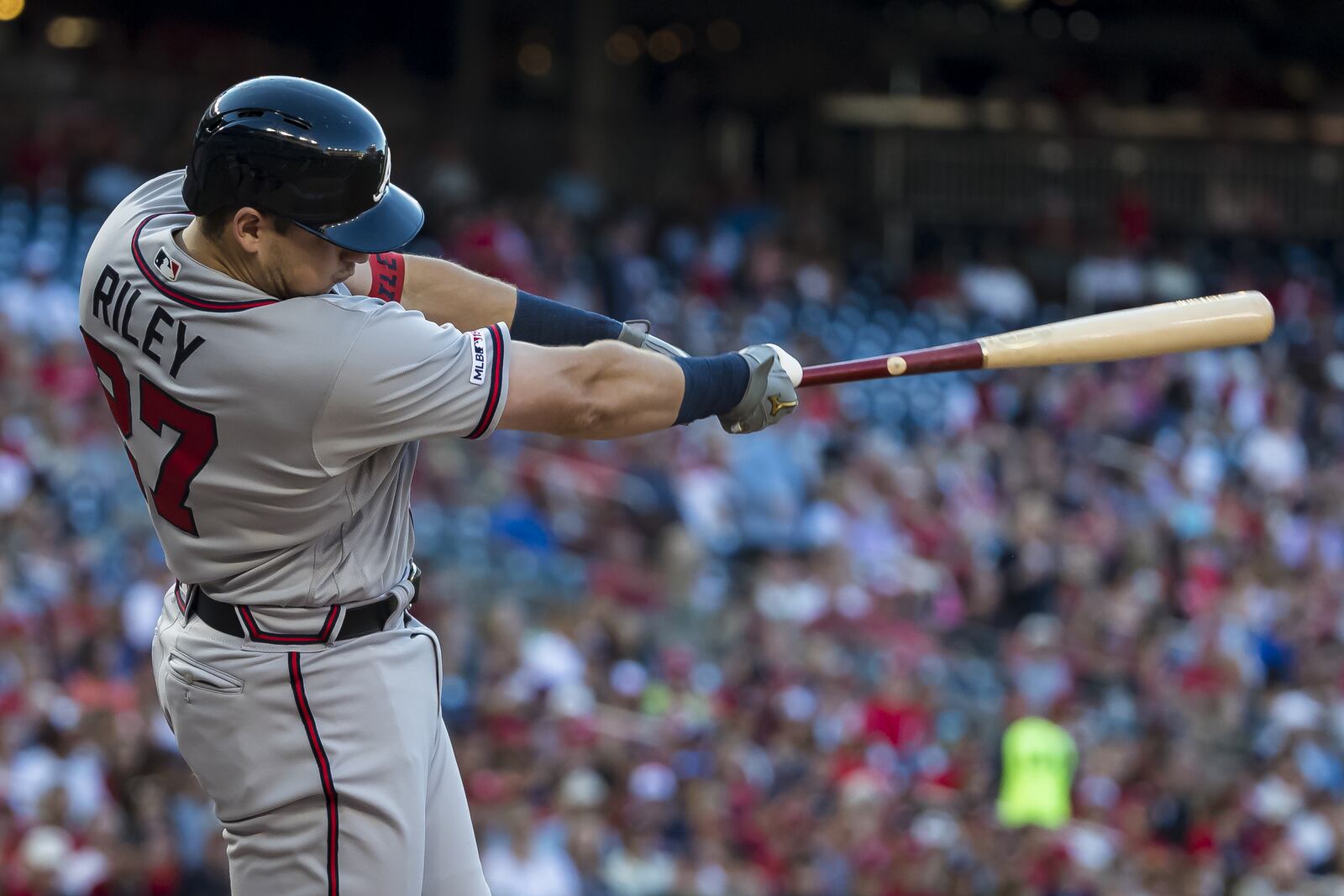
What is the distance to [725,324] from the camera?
1268 cm

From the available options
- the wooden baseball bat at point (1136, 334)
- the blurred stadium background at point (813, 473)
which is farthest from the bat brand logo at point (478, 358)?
the blurred stadium background at point (813, 473)

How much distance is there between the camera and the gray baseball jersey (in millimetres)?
2607

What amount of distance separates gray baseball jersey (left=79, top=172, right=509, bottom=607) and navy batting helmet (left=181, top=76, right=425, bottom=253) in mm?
116

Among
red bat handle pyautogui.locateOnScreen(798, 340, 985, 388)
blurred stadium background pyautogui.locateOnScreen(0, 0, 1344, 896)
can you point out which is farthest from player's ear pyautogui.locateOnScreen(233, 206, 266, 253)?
blurred stadium background pyautogui.locateOnScreen(0, 0, 1344, 896)

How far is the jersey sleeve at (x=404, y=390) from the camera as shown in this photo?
260cm

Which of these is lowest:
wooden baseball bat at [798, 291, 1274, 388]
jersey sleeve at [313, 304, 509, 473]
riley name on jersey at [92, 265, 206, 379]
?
wooden baseball bat at [798, 291, 1274, 388]

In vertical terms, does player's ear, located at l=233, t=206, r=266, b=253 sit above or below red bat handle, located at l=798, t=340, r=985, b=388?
above

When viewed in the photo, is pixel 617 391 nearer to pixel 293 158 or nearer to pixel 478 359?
pixel 478 359

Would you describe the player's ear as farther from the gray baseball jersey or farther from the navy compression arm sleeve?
the navy compression arm sleeve

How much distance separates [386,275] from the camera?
10.1 feet

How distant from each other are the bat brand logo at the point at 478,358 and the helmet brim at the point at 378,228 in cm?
18

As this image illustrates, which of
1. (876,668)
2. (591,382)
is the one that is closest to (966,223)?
(876,668)

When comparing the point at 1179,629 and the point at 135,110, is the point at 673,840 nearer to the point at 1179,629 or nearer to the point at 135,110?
the point at 1179,629

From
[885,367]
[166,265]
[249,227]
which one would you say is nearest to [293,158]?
[249,227]
